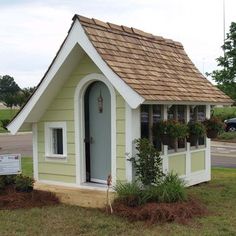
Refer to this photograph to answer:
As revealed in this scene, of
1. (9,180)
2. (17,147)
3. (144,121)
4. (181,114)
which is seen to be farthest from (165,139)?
(17,147)

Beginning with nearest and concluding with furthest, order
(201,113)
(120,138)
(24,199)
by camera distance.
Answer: (120,138), (24,199), (201,113)

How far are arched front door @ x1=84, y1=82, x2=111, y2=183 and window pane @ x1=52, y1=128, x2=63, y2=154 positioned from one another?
0.74 metres

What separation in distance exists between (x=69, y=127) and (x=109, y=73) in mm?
1830

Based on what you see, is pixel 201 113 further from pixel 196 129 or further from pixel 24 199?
pixel 24 199

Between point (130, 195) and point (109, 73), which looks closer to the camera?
point (130, 195)

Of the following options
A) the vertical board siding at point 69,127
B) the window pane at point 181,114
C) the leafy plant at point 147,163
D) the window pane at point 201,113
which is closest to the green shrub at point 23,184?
the vertical board siding at point 69,127

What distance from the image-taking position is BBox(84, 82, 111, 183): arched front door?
31.9ft

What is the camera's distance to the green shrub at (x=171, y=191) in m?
8.46

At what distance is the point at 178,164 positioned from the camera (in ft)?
35.3

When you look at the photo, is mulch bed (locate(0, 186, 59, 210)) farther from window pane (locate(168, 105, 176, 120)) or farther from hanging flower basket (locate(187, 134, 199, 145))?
hanging flower basket (locate(187, 134, 199, 145))

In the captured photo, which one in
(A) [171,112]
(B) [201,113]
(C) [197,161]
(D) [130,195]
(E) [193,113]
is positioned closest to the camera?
(D) [130,195]

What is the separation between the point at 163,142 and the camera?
9562 millimetres

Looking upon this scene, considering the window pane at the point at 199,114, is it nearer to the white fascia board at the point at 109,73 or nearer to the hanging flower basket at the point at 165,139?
the hanging flower basket at the point at 165,139

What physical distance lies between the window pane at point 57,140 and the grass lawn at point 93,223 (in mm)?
1675
